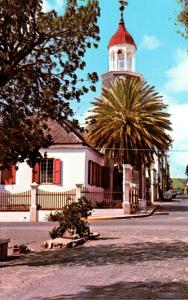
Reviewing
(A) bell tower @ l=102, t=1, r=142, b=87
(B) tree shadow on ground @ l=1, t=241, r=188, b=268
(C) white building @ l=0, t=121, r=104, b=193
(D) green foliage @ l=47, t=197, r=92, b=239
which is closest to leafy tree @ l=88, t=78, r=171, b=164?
(C) white building @ l=0, t=121, r=104, b=193

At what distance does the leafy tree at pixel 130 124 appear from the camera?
39438 mm

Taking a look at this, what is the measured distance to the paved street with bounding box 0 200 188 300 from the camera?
9586 mm

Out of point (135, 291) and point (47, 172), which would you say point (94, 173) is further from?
point (135, 291)

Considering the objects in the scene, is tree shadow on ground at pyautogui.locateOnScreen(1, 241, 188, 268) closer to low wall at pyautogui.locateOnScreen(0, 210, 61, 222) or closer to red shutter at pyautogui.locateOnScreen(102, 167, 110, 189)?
low wall at pyautogui.locateOnScreen(0, 210, 61, 222)

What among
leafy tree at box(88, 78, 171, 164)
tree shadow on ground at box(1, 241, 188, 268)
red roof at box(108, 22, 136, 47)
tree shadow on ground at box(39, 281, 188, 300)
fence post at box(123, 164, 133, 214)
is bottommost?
tree shadow on ground at box(39, 281, 188, 300)

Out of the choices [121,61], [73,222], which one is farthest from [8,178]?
[121,61]

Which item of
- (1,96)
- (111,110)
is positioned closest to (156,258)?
(1,96)

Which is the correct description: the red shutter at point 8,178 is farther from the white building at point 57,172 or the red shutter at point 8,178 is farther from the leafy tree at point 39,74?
the leafy tree at point 39,74

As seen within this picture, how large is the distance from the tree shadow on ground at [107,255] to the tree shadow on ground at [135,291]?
3.30 m

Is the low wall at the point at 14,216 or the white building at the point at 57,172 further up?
the white building at the point at 57,172

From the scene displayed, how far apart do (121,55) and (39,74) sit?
41.3 m

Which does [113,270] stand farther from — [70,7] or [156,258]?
[70,7]

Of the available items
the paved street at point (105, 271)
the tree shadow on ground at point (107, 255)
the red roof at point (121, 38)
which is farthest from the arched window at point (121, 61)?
the tree shadow on ground at point (107, 255)

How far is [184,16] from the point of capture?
10.3m
